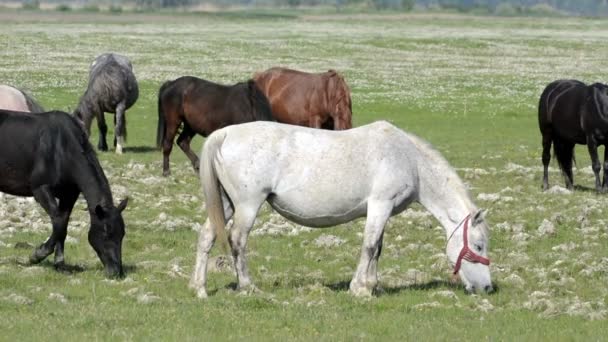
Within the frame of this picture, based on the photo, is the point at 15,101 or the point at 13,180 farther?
the point at 15,101

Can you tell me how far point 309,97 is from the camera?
23.8 m

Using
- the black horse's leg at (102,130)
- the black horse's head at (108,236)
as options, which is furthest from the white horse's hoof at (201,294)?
the black horse's leg at (102,130)

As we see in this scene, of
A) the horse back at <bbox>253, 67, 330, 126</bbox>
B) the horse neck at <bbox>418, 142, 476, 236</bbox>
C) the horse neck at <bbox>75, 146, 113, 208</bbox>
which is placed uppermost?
the horse neck at <bbox>418, 142, 476, 236</bbox>

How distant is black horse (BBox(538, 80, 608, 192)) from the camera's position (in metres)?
20.9

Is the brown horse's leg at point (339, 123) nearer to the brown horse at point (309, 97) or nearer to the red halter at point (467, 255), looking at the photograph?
the brown horse at point (309, 97)

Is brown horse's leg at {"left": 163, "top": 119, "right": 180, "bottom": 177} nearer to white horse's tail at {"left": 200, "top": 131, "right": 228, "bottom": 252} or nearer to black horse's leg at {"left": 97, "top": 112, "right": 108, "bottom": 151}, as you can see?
black horse's leg at {"left": 97, "top": 112, "right": 108, "bottom": 151}

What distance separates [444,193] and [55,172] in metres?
4.35

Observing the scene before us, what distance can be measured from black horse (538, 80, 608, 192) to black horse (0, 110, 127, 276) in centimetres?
1021

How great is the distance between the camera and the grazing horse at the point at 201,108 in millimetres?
22266

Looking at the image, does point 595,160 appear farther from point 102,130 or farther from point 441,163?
point 102,130

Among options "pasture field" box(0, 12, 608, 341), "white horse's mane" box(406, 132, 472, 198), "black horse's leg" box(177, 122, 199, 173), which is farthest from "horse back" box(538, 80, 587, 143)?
"white horse's mane" box(406, 132, 472, 198)

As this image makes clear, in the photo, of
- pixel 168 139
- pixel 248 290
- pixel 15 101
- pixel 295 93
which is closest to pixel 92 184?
pixel 248 290

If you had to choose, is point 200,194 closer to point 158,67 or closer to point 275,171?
point 275,171

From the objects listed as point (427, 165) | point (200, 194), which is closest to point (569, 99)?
point (200, 194)
